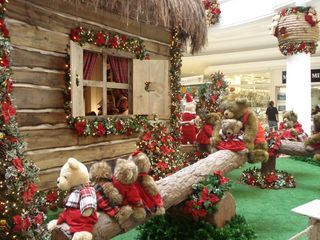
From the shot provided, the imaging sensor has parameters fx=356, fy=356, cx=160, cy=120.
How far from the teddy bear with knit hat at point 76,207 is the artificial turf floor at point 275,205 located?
1.56 metres

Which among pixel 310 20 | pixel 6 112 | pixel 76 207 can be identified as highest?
pixel 310 20

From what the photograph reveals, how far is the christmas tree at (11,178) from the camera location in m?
2.53

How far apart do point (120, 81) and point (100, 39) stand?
0.93m

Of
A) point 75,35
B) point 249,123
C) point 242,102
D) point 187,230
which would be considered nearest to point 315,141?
point 249,123

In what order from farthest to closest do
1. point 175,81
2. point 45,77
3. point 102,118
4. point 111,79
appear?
1. point 175,81
2. point 111,79
3. point 102,118
4. point 45,77

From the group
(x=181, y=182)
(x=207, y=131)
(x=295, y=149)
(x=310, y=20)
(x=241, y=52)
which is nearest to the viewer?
(x=181, y=182)

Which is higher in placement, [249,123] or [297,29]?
[297,29]

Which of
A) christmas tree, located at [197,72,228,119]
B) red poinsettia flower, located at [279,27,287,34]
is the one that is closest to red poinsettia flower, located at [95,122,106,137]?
christmas tree, located at [197,72,228,119]

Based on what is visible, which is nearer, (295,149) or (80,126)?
(80,126)

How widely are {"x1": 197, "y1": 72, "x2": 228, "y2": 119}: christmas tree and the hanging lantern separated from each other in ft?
5.37

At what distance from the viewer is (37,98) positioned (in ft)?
14.4

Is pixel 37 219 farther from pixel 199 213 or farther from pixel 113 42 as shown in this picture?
pixel 113 42

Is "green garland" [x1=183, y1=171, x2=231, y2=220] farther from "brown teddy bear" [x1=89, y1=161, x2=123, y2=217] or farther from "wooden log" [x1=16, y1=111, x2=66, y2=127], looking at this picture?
"wooden log" [x1=16, y1=111, x2=66, y2=127]

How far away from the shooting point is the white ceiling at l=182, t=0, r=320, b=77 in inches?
432
